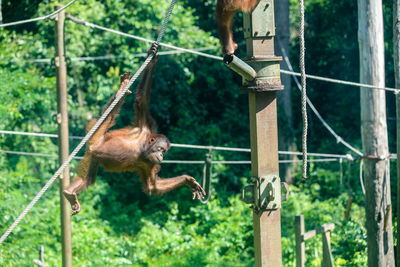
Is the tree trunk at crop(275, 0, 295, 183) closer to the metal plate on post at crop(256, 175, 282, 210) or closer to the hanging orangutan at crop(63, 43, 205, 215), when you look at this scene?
the hanging orangutan at crop(63, 43, 205, 215)

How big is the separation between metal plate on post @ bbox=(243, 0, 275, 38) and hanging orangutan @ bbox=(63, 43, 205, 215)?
1142 mm

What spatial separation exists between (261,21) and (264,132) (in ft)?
1.87

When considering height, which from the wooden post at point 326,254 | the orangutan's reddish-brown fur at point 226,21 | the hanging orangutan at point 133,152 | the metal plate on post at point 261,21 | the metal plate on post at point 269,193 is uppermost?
the orangutan's reddish-brown fur at point 226,21

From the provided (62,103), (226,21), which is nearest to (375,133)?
(226,21)

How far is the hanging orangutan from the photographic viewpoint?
13.3 ft

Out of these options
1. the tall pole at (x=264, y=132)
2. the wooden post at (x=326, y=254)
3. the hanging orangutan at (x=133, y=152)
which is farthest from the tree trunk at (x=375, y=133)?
the tall pole at (x=264, y=132)

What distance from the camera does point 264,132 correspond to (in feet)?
9.72

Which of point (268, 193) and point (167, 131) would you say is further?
point (167, 131)

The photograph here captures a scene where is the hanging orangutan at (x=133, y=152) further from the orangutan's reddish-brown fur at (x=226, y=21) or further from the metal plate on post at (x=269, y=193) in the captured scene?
the metal plate on post at (x=269, y=193)

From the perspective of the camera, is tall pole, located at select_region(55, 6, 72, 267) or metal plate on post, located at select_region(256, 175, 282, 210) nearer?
metal plate on post, located at select_region(256, 175, 282, 210)

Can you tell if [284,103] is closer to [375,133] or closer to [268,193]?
[375,133]

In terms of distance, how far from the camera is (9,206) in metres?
6.43

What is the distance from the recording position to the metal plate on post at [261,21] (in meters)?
2.94

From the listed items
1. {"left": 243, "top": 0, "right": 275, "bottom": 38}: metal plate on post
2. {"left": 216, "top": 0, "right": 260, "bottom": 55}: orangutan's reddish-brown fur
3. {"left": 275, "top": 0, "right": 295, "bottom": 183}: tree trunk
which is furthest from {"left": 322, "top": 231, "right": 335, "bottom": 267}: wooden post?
{"left": 275, "top": 0, "right": 295, "bottom": 183}: tree trunk
